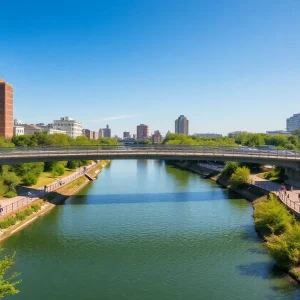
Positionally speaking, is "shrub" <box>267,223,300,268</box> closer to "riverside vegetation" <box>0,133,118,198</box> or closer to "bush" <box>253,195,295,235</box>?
"bush" <box>253,195,295,235</box>

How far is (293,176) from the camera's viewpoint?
40219 mm

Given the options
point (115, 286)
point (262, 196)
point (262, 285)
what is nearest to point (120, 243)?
point (115, 286)

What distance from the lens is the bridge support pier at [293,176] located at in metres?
39.3

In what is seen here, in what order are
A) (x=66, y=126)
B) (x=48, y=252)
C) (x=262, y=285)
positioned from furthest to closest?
1. (x=66, y=126)
2. (x=48, y=252)
3. (x=262, y=285)

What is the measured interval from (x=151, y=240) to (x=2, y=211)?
1249cm

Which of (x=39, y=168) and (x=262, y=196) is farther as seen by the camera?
(x=39, y=168)

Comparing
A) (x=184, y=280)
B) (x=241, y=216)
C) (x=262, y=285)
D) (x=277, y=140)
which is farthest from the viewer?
(x=277, y=140)

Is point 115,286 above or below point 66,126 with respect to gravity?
below

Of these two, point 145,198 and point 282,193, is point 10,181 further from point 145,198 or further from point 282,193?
point 282,193

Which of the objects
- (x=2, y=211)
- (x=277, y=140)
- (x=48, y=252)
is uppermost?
(x=277, y=140)

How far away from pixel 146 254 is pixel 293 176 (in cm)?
2502

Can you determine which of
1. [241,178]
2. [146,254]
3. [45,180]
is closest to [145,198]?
[241,178]

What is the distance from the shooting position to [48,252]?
76.5ft

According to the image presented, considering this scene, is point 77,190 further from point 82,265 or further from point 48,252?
point 82,265
